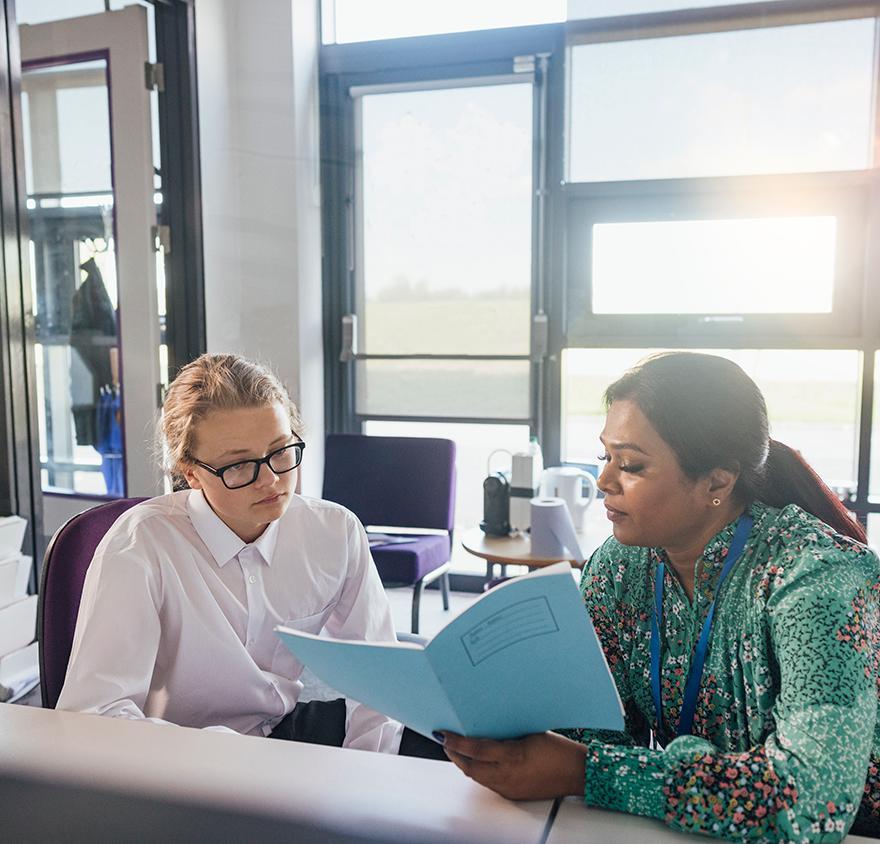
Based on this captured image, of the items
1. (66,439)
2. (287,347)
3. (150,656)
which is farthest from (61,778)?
(287,347)

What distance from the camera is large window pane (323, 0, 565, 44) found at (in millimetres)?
3701

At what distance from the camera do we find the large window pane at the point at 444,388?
391cm

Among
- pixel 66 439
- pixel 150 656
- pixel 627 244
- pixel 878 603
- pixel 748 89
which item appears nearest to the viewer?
pixel 878 603

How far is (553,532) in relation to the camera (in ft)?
8.35

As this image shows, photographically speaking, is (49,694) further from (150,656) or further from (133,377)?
(133,377)

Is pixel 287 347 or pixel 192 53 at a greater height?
pixel 192 53

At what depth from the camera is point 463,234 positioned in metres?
3.86

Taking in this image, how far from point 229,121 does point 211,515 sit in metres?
2.86

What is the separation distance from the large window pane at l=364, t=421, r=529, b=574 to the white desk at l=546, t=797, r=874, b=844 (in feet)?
10.9

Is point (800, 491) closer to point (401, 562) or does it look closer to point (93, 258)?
point (401, 562)

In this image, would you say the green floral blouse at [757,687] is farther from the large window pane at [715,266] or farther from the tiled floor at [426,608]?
the large window pane at [715,266]

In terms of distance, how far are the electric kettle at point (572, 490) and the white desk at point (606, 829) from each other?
2160 millimetres

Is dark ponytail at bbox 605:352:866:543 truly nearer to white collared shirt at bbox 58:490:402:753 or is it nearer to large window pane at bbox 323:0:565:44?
white collared shirt at bbox 58:490:402:753

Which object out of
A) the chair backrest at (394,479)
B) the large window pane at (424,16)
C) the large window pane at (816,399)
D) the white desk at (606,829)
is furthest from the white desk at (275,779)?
the large window pane at (424,16)
